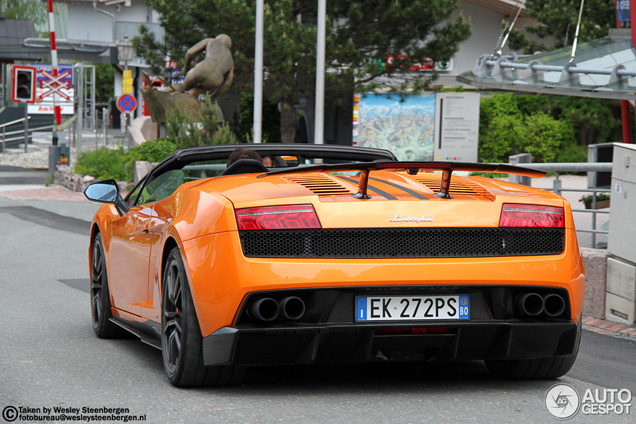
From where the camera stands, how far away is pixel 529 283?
495cm

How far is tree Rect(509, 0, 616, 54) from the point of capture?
32.7m

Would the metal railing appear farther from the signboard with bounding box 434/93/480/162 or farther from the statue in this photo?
the signboard with bounding box 434/93/480/162

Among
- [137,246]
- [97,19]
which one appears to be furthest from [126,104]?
[137,246]

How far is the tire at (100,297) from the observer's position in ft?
23.0

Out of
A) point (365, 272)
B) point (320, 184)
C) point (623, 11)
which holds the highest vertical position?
point (623, 11)

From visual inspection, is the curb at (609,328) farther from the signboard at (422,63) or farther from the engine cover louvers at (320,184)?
the signboard at (422,63)

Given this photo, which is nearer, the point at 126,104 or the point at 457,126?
the point at 457,126

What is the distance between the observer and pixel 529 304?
5.02m

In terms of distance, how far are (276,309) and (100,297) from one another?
→ 2.71 meters

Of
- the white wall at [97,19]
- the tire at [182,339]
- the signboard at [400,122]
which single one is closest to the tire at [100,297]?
the tire at [182,339]

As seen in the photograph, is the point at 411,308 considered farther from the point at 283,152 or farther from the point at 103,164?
the point at 103,164

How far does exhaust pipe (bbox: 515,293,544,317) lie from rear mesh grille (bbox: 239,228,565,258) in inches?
7.8

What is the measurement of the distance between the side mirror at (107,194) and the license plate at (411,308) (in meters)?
2.47

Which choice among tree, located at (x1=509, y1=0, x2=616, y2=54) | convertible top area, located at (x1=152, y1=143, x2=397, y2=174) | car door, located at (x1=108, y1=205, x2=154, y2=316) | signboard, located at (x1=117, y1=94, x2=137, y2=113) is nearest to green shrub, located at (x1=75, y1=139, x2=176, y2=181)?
signboard, located at (x1=117, y1=94, x2=137, y2=113)
